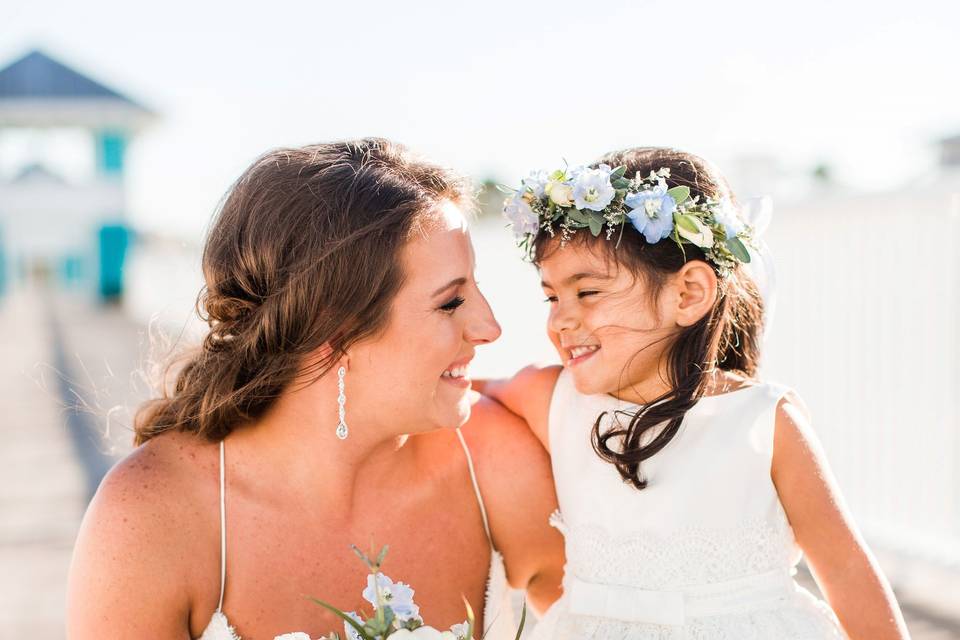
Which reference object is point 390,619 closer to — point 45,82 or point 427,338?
point 427,338

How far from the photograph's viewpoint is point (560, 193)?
2459 mm

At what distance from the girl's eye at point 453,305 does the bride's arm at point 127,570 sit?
0.76 meters

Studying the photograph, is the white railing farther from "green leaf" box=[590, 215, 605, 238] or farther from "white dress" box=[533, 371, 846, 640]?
"green leaf" box=[590, 215, 605, 238]

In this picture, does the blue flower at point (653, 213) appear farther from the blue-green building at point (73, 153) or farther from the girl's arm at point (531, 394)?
the blue-green building at point (73, 153)

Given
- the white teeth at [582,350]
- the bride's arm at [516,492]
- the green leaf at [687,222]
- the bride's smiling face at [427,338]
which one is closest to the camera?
the bride's smiling face at [427,338]

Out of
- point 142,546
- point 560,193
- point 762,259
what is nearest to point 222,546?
point 142,546

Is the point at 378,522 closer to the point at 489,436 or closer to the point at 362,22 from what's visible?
the point at 489,436

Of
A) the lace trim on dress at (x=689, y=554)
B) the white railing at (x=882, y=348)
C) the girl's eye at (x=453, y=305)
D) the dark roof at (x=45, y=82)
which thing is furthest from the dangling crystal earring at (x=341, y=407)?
the dark roof at (x=45, y=82)

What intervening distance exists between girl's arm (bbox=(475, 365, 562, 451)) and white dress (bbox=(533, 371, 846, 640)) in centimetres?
24

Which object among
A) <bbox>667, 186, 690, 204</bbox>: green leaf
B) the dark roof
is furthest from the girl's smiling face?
the dark roof

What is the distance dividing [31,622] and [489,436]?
332 cm

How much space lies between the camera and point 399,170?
239 cm


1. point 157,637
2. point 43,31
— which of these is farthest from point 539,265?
point 43,31

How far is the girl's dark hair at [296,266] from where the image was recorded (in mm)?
2266
